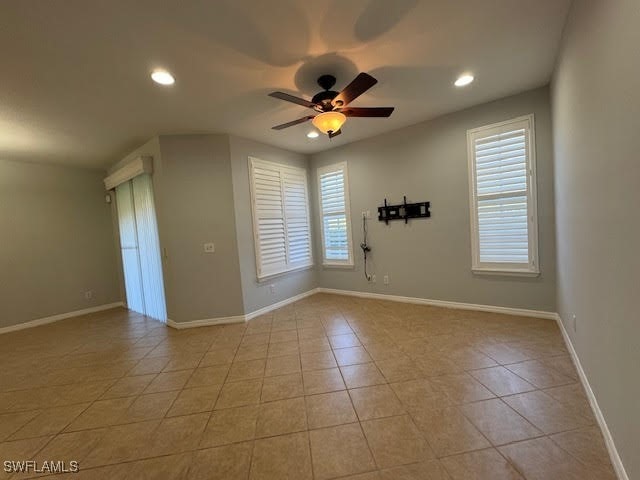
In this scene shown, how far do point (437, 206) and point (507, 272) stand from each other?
1196 millimetres

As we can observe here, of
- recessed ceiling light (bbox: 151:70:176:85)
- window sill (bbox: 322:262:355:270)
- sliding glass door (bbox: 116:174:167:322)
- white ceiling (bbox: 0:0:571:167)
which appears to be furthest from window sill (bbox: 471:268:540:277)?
sliding glass door (bbox: 116:174:167:322)

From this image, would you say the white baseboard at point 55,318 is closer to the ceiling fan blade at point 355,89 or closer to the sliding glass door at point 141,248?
the sliding glass door at point 141,248

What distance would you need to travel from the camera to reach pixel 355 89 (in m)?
2.09

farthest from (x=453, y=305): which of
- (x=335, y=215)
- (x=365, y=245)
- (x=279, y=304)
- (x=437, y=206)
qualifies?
(x=279, y=304)

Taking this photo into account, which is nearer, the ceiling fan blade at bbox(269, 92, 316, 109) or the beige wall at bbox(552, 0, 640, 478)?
the beige wall at bbox(552, 0, 640, 478)

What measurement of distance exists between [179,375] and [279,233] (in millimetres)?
2434

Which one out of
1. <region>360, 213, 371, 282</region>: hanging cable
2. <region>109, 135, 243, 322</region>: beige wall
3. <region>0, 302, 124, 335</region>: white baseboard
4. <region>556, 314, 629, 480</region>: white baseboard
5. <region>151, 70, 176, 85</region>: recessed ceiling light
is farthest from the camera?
<region>360, 213, 371, 282</region>: hanging cable

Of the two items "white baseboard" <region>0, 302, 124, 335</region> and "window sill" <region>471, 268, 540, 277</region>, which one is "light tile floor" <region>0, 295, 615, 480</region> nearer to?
"window sill" <region>471, 268, 540, 277</region>

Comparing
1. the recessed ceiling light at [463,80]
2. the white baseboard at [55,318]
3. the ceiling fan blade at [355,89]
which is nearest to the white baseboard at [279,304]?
the ceiling fan blade at [355,89]

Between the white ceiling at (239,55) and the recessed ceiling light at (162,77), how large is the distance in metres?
0.07

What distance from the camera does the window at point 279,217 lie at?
4.09m

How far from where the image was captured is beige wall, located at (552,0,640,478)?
113cm

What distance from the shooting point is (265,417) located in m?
1.87

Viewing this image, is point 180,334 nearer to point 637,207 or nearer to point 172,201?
point 172,201
